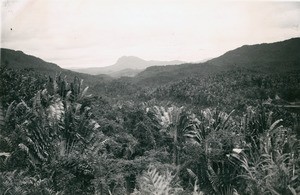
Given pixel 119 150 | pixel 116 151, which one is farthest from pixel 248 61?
pixel 116 151

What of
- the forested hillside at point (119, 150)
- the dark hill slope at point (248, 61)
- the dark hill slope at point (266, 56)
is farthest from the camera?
the dark hill slope at point (248, 61)

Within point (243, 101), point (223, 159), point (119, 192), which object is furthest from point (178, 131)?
point (243, 101)

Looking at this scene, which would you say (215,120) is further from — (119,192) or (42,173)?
(42,173)

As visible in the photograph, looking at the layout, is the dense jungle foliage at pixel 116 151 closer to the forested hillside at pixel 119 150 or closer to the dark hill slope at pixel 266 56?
the forested hillside at pixel 119 150

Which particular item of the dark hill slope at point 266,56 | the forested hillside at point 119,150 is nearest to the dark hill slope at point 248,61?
the dark hill slope at point 266,56

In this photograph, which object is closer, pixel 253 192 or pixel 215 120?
pixel 253 192

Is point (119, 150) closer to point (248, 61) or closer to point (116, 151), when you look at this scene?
point (116, 151)

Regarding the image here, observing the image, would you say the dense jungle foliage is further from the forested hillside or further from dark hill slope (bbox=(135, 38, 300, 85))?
dark hill slope (bbox=(135, 38, 300, 85))

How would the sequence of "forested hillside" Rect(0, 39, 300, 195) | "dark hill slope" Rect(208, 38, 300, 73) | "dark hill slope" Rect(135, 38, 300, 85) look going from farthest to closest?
1. "dark hill slope" Rect(135, 38, 300, 85)
2. "dark hill slope" Rect(208, 38, 300, 73)
3. "forested hillside" Rect(0, 39, 300, 195)

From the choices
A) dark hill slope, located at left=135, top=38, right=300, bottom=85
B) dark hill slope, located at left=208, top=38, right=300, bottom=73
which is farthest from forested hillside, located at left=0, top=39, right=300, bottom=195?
dark hill slope, located at left=135, top=38, right=300, bottom=85

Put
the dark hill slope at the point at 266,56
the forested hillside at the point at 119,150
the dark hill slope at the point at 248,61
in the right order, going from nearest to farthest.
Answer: the forested hillside at the point at 119,150, the dark hill slope at the point at 266,56, the dark hill slope at the point at 248,61

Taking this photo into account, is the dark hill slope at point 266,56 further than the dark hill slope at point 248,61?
No
